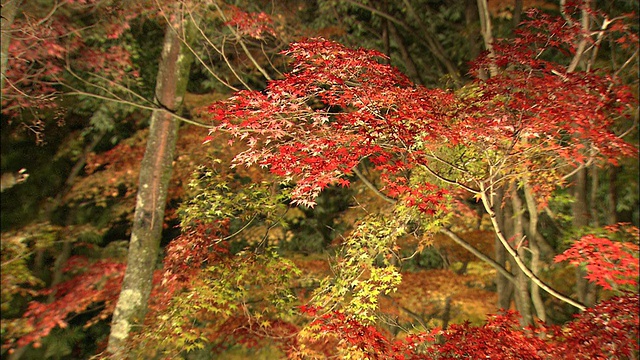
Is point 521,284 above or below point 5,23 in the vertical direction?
below

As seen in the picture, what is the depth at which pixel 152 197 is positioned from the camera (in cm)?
555

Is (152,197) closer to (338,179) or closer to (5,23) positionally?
(5,23)

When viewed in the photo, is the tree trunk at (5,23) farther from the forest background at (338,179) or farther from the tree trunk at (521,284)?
the tree trunk at (521,284)

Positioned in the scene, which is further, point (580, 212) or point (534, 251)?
point (580, 212)

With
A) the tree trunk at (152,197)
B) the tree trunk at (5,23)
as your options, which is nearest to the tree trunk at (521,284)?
the tree trunk at (152,197)

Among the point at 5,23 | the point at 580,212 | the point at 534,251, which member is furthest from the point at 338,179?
the point at 580,212

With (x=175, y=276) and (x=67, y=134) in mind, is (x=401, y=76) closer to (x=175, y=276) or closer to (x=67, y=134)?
(x=175, y=276)

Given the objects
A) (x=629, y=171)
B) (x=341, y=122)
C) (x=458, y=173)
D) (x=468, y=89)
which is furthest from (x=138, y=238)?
(x=629, y=171)

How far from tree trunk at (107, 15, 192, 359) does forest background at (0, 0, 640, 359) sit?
26mm

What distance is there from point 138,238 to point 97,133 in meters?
5.63

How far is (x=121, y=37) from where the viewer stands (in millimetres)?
7961

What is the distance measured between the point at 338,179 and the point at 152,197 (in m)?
2.79

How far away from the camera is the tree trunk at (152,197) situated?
5227mm

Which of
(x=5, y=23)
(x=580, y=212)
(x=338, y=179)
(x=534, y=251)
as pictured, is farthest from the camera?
(x=580, y=212)
